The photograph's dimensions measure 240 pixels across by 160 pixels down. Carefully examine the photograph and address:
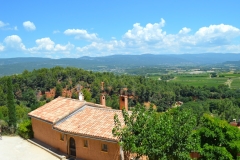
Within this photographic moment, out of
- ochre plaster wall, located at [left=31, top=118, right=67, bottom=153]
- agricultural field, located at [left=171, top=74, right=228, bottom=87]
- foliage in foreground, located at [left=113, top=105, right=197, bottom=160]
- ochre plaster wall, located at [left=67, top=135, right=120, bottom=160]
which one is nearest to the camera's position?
foliage in foreground, located at [left=113, top=105, right=197, bottom=160]

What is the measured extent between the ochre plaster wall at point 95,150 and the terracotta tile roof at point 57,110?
7.14 ft

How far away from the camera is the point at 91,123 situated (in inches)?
672

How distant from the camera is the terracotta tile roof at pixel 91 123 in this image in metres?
15.7

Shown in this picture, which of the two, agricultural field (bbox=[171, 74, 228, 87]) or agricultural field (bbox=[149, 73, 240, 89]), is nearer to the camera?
agricultural field (bbox=[149, 73, 240, 89])

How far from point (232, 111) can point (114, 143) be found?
50.4 meters

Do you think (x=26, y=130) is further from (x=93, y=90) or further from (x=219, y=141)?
(x=93, y=90)

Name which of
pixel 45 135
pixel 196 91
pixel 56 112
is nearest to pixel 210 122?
pixel 56 112

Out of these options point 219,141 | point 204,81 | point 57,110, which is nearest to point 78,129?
point 57,110

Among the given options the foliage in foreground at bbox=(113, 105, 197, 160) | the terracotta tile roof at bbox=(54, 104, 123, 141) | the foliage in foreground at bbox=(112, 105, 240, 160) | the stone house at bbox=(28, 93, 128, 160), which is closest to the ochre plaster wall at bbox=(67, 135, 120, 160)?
the stone house at bbox=(28, 93, 128, 160)

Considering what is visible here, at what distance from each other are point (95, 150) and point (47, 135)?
5.79 meters

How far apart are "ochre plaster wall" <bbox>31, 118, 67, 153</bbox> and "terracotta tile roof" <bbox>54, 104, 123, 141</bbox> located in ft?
4.11

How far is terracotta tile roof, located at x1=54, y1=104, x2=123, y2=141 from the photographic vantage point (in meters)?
15.7

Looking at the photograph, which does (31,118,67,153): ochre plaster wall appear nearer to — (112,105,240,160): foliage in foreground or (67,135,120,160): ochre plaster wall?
(67,135,120,160): ochre plaster wall

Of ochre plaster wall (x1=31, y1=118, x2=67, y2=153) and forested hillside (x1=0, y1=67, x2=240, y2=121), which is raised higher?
ochre plaster wall (x1=31, y1=118, x2=67, y2=153)
